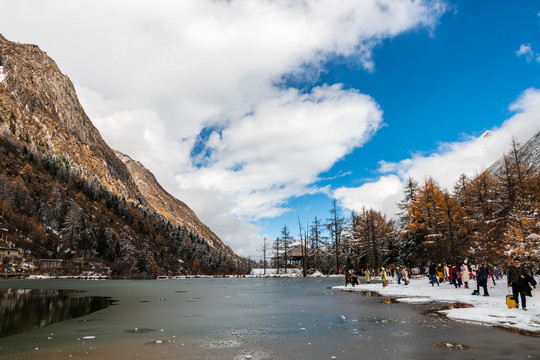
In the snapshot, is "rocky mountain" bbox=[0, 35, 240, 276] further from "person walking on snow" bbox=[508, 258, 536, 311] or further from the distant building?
"person walking on snow" bbox=[508, 258, 536, 311]

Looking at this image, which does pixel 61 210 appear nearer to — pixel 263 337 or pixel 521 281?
pixel 263 337

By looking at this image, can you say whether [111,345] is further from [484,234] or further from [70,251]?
[70,251]

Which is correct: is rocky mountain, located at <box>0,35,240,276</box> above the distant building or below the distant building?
above

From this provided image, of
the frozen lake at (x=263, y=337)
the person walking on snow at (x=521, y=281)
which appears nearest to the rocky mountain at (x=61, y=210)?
the frozen lake at (x=263, y=337)

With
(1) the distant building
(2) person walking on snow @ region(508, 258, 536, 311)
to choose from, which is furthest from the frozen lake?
(1) the distant building

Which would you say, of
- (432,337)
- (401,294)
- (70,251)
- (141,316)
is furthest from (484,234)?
(70,251)

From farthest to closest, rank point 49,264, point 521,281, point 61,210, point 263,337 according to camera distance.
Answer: point 61,210 → point 49,264 → point 521,281 → point 263,337

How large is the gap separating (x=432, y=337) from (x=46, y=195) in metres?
129

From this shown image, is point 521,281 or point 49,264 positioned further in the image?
point 49,264

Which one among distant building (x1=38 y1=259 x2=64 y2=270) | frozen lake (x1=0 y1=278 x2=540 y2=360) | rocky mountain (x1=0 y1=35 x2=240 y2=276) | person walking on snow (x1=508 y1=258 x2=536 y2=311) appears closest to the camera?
frozen lake (x1=0 y1=278 x2=540 y2=360)

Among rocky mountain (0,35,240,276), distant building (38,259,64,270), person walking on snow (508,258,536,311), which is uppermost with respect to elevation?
rocky mountain (0,35,240,276)

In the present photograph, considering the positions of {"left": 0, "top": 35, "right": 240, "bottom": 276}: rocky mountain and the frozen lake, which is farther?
{"left": 0, "top": 35, "right": 240, "bottom": 276}: rocky mountain

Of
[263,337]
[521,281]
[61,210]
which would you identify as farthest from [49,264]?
[521,281]

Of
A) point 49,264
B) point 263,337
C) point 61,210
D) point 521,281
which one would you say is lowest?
point 49,264
